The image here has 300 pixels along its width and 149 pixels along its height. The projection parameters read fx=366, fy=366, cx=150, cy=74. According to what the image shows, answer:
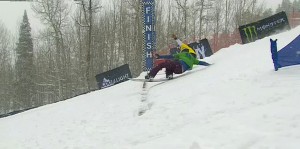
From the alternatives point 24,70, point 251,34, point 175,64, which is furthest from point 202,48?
point 24,70

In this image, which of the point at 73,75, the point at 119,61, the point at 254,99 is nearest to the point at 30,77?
the point at 73,75

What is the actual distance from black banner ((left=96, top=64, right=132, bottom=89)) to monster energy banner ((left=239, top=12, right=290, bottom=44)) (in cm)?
696

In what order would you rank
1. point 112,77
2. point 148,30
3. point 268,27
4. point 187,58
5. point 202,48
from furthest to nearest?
point 202,48, point 268,27, point 112,77, point 148,30, point 187,58

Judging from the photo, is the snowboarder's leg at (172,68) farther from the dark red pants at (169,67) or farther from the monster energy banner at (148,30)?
the monster energy banner at (148,30)

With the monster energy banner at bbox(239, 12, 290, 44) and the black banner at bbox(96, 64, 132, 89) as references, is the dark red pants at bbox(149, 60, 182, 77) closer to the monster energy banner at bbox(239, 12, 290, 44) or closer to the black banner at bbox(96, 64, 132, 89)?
the black banner at bbox(96, 64, 132, 89)

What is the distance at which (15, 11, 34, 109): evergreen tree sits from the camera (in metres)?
50.5

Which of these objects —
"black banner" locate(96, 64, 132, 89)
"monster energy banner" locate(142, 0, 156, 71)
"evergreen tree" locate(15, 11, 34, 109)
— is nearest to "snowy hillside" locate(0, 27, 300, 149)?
"black banner" locate(96, 64, 132, 89)

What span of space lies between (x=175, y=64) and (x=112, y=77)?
16.9 feet

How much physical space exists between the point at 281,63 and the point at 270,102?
265 centimetres

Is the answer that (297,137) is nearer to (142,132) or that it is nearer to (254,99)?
(254,99)

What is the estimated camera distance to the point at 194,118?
7012 millimetres

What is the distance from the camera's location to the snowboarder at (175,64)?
12.5 metres

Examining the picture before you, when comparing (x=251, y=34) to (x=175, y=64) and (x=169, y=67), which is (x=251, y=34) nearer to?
(x=175, y=64)

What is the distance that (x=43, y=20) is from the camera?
3500 cm
